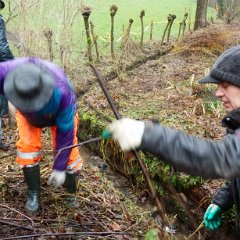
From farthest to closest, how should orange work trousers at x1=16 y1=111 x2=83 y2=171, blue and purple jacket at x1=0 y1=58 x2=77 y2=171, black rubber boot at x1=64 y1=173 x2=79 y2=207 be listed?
1. black rubber boot at x1=64 y1=173 x2=79 y2=207
2. orange work trousers at x1=16 y1=111 x2=83 y2=171
3. blue and purple jacket at x1=0 y1=58 x2=77 y2=171

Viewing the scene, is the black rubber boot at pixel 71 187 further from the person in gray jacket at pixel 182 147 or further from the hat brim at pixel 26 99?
the person in gray jacket at pixel 182 147

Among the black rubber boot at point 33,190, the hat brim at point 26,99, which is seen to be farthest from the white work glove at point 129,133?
the black rubber boot at point 33,190

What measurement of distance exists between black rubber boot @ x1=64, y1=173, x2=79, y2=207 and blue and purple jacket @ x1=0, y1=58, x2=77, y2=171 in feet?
1.20

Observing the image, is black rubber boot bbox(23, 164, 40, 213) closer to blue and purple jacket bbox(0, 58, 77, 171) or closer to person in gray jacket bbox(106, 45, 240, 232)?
blue and purple jacket bbox(0, 58, 77, 171)

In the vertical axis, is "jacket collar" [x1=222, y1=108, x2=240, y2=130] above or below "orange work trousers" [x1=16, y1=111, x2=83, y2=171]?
above

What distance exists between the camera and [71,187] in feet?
12.1

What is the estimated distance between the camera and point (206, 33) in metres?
10.1

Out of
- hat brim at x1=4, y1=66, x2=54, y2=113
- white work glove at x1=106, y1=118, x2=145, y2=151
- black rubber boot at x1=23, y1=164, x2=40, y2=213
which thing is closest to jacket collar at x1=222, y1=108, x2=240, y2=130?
white work glove at x1=106, y1=118, x2=145, y2=151

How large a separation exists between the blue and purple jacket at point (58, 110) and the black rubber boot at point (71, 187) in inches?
14.4

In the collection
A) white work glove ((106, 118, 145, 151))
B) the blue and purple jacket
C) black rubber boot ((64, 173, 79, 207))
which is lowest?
black rubber boot ((64, 173, 79, 207))

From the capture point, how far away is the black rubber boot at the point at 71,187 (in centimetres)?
361

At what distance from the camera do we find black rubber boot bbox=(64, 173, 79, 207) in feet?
11.8

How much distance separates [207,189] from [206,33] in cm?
693

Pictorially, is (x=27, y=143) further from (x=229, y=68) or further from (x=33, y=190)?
(x=229, y=68)
